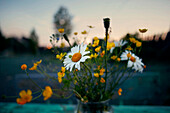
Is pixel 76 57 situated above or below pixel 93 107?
above

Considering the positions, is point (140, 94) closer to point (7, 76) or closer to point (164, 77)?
point (164, 77)

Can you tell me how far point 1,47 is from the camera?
352 inches

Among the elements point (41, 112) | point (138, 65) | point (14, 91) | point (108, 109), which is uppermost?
point (138, 65)

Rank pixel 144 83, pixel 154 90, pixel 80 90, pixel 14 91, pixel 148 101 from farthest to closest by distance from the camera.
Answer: pixel 14 91
pixel 144 83
pixel 154 90
pixel 148 101
pixel 80 90

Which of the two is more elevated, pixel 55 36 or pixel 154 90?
pixel 55 36

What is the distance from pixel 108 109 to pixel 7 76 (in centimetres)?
373

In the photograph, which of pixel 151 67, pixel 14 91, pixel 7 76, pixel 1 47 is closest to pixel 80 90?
pixel 14 91

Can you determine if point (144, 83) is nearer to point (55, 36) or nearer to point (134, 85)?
point (134, 85)

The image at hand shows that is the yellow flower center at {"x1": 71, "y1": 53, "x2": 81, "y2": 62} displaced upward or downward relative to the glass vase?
upward

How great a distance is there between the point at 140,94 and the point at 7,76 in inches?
125

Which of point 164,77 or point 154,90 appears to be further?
point 164,77

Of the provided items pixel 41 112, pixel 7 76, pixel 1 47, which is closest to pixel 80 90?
pixel 41 112

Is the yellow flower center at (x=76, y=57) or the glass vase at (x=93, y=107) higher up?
the yellow flower center at (x=76, y=57)

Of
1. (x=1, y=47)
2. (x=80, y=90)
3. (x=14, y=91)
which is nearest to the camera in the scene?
(x=80, y=90)
